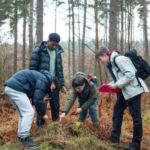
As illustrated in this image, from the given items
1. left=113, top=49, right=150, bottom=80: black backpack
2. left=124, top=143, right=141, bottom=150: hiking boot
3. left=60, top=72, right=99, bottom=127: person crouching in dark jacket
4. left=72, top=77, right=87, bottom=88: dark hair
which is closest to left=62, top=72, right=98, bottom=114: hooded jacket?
left=60, top=72, right=99, bottom=127: person crouching in dark jacket

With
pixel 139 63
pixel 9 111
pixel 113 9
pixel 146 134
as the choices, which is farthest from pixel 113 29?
pixel 139 63

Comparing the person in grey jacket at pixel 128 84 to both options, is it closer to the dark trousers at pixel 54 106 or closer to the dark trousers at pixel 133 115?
the dark trousers at pixel 133 115

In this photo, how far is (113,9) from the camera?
1516cm

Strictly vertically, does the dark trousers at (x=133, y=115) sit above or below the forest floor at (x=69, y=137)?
above

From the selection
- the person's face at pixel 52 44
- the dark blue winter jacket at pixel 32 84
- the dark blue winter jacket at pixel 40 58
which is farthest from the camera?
the dark blue winter jacket at pixel 40 58

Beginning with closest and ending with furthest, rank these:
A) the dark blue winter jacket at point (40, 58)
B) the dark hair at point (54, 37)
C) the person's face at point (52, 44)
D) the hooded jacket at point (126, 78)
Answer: the hooded jacket at point (126, 78)
the dark hair at point (54, 37)
the person's face at point (52, 44)
the dark blue winter jacket at point (40, 58)

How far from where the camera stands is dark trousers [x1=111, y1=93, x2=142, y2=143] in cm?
701

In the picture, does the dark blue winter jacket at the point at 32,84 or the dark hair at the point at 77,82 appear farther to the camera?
the dark hair at the point at 77,82

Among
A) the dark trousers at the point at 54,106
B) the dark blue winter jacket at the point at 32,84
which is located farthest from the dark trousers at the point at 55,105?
the dark blue winter jacket at the point at 32,84

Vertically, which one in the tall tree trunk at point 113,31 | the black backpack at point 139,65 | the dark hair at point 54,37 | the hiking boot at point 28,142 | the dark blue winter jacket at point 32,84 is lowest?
the hiking boot at point 28,142

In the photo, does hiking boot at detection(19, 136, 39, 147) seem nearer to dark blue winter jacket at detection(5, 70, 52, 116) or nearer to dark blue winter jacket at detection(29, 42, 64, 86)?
dark blue winter jacket at detection(5, 70, 52, 116)

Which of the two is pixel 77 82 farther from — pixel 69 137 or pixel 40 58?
pixel 40 58

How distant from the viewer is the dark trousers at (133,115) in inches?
276

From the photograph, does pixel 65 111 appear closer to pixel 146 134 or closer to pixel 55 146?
pixel 55 146
